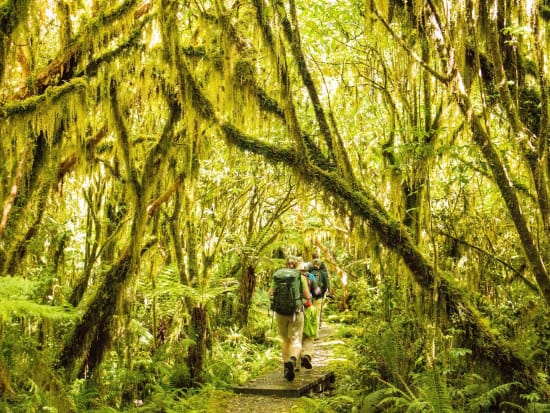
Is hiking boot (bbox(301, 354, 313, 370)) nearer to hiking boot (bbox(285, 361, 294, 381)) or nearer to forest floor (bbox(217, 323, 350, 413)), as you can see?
hiking boot (bbox(285, 361, 294, 381))

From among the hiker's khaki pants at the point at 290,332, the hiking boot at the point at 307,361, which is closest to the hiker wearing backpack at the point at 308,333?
the hiking boot at the point at 307,361

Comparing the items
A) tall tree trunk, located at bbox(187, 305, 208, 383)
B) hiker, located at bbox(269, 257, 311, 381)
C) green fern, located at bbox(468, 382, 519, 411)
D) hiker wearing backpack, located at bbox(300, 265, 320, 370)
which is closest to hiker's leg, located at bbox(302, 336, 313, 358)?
hiker wearing backpack, located at bbox(300, 265, 320, 370)

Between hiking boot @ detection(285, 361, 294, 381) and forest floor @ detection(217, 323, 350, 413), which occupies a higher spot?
hiking boot @ detection(285, 361, 294, 381)

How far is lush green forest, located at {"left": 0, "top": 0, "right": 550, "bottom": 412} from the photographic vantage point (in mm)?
5273

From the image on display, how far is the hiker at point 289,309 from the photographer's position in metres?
8.02

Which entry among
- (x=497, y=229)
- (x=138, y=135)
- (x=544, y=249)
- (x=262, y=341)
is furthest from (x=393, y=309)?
(x=262, y=341)

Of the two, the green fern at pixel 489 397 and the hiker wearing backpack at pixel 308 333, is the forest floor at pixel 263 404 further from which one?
the green fern at pixel 489 397

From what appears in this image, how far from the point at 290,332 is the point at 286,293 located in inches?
27.3

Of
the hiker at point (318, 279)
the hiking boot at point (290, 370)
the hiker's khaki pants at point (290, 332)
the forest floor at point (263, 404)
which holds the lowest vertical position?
the forest floor at point (263, 404)

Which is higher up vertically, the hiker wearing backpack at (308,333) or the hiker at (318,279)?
the hiker at (318,279)

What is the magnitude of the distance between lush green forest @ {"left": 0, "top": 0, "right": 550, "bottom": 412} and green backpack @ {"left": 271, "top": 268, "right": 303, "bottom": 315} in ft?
3.88

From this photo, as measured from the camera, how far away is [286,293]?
315 inches

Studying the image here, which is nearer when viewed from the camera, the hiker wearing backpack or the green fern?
the green fern

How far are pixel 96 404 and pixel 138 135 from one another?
4.28m
